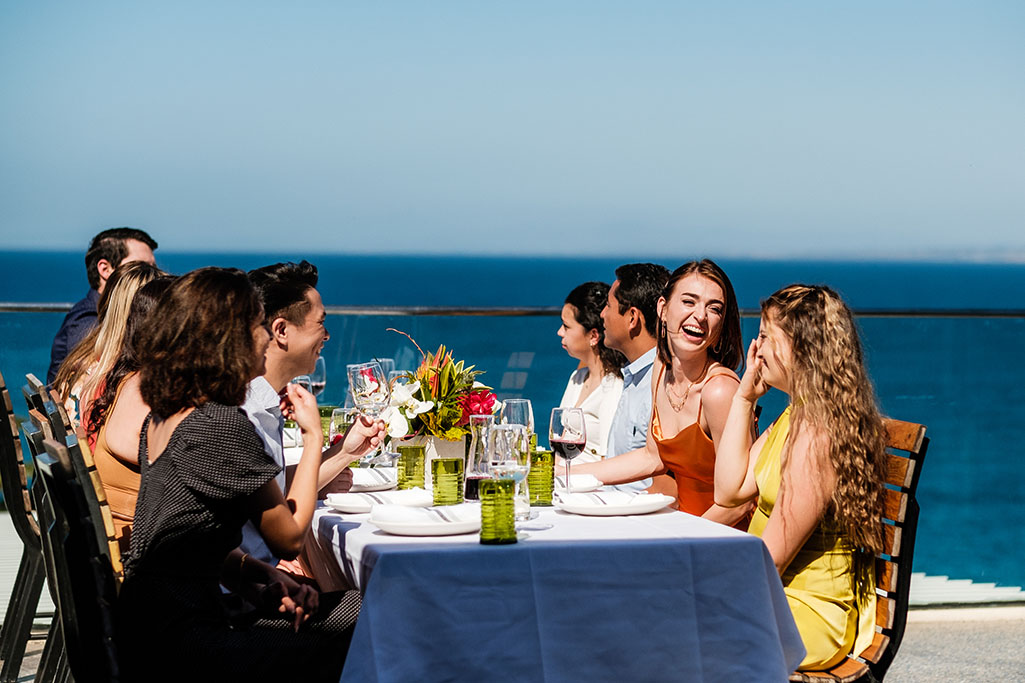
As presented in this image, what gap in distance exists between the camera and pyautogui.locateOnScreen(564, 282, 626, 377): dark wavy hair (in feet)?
16.6

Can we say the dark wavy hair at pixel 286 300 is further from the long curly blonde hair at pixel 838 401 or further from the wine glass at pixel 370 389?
the long curly blonde hair at pixel 838 401

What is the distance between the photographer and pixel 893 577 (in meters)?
2.70

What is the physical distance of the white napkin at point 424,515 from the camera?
8.38 feet

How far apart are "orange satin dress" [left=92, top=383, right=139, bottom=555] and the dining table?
1.07 meters

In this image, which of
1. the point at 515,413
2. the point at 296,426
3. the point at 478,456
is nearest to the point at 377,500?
the point at 478,456

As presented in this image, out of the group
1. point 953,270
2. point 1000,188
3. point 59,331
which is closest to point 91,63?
point 1000,188

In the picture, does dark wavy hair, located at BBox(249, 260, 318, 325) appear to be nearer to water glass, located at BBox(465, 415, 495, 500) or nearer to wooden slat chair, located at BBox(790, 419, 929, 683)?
water glass, located at BBox(465, 415, 495, 500)

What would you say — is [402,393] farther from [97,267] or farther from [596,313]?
[97,267]

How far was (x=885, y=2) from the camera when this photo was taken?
44.6 m

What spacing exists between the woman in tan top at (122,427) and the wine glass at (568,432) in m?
1.08

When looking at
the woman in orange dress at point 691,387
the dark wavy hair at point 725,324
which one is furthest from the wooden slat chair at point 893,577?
the dark wavy hair at point 725,324

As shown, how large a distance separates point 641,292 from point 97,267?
2.41m

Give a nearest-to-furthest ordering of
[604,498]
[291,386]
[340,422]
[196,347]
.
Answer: [196,347]
[291,386]
[604,498]
[340,422]

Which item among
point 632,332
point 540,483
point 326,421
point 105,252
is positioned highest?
point 105,252
